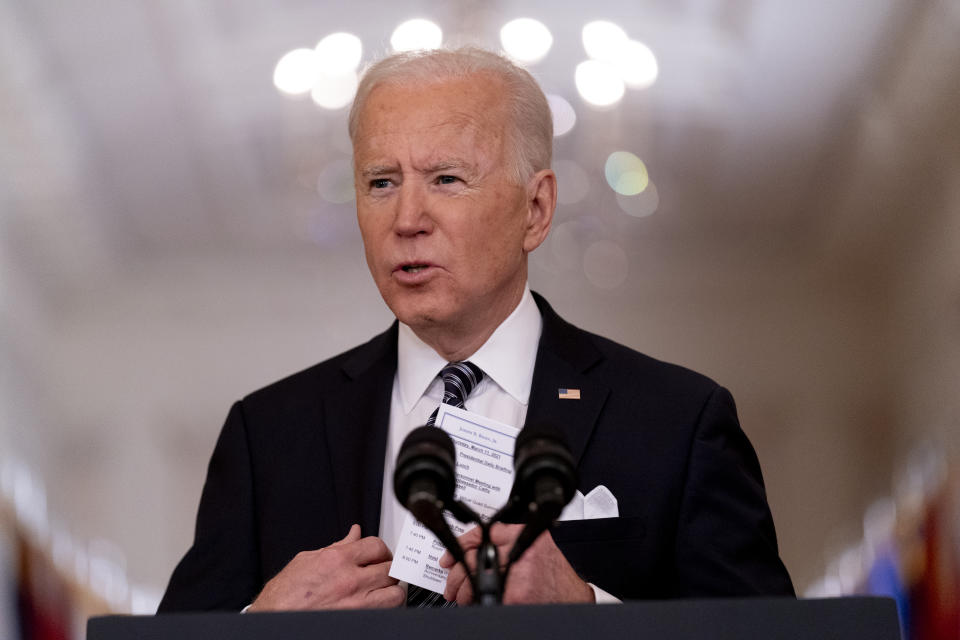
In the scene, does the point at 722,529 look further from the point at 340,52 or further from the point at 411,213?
the point at 340,52

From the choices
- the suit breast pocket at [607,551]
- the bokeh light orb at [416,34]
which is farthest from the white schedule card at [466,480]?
the bokeh light orb at [416,34]

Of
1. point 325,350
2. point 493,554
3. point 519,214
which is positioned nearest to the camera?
point 493,554

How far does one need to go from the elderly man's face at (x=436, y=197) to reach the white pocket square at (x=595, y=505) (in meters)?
0.39

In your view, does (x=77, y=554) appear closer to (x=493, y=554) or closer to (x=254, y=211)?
(x=254, y=211)

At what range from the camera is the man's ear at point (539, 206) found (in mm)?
2180

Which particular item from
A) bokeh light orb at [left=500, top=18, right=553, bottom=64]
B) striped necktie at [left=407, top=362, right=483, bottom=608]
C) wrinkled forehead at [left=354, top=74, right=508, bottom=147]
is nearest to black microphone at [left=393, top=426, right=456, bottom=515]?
striped necktie at [left=407, top=362, right=483, bottom=608]

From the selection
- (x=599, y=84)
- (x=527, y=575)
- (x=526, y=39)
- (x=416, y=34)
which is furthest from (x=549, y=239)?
(x=527, y=575)

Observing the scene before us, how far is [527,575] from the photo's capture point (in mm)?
1521

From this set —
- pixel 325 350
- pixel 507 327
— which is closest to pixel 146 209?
pixel 325 350

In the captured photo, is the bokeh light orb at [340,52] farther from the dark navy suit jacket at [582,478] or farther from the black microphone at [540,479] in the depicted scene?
the black microphone at [540,479]

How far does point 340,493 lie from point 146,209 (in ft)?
9.26

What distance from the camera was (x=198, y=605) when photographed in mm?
2039

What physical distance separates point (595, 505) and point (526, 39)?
2.78 meters

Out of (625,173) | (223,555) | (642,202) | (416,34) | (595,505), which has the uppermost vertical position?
(416,34)
